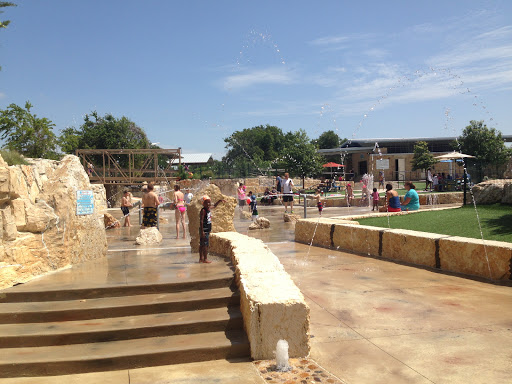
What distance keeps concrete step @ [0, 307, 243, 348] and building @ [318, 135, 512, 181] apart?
4253cm

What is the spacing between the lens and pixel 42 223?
747 cm

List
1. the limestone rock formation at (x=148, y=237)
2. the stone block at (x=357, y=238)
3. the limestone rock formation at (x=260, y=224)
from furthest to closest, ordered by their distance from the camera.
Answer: the limestone rock formation at (x=260, y=224)
the limestone rock formation at (x=148, y=237)
the stone block at (x=357, y=238)

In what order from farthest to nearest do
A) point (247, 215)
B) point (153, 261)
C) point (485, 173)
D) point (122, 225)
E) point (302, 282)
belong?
point (485, 173), point (247, 215), point (122, 225), point (153, 261), point (302, 282)

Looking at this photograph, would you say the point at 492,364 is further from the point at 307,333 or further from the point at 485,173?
the point at 485,173

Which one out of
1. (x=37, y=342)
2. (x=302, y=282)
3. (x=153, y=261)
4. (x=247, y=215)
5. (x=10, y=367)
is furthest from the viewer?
(x=247, y=215)

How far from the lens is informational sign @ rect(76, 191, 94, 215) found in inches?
331

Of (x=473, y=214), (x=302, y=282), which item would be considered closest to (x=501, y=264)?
(x=302, y=282)

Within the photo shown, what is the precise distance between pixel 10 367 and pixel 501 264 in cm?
660

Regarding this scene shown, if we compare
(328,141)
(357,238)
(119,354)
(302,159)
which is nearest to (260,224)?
(357,238)

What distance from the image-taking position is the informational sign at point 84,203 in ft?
27.6

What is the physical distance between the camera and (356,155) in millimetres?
50938

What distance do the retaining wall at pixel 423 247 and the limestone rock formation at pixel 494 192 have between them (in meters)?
4.50

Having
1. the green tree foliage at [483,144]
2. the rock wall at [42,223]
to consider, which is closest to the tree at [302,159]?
the green tree foliage at [483,144]

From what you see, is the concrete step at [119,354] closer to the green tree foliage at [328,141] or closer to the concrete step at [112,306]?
the concrete step at [112,306]
